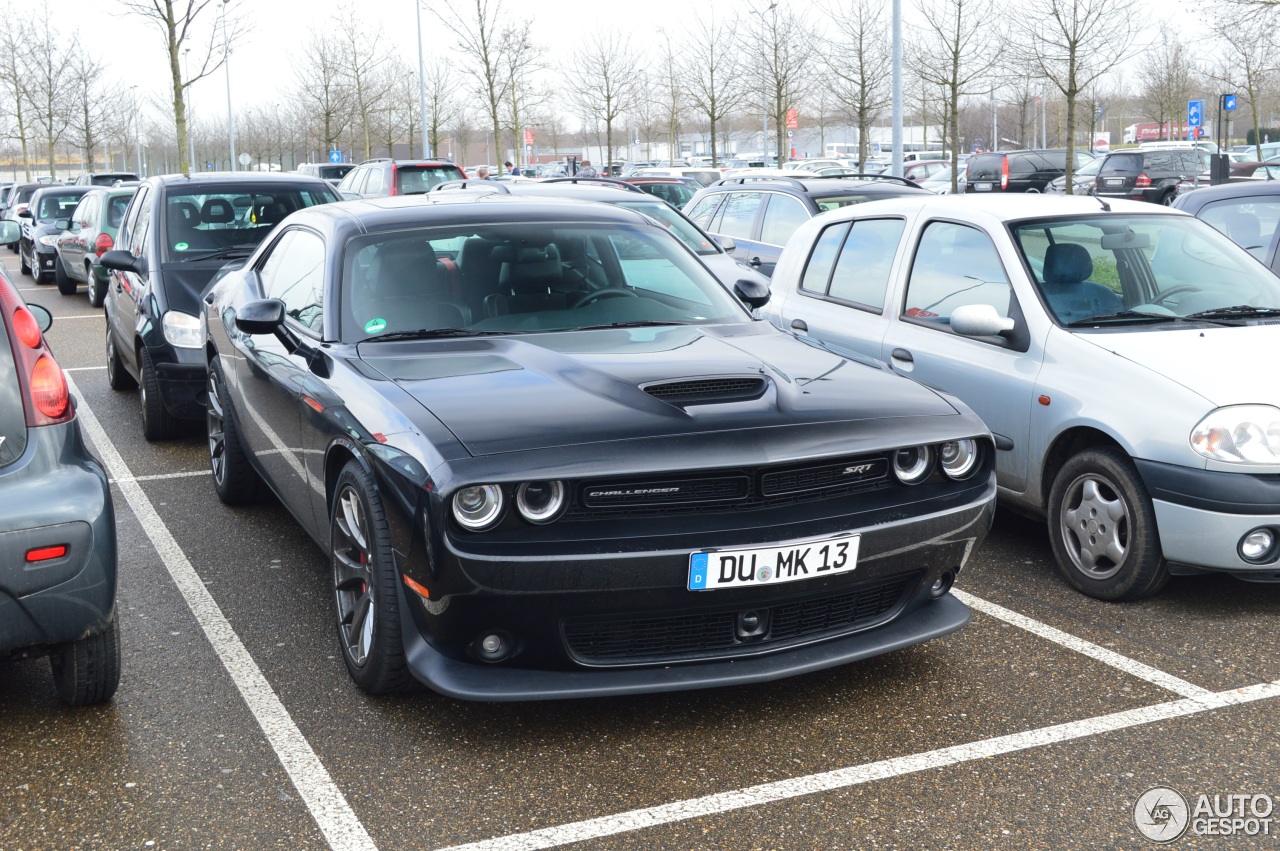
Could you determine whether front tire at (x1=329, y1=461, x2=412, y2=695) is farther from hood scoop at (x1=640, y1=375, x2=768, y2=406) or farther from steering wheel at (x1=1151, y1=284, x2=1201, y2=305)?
steering wheel at (x1=1151, y1=284, x2=1201, y2=305)

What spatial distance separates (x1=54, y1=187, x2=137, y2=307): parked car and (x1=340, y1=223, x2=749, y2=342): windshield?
1114 cm

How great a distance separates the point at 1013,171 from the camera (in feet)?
99.2

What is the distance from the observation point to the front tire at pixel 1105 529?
4.64m

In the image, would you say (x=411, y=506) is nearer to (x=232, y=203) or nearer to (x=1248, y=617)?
(x=1248, y=617)

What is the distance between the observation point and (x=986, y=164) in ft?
99.2

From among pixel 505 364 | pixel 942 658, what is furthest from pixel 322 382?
pixel 942 658

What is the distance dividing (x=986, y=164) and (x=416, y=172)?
15.1 meters

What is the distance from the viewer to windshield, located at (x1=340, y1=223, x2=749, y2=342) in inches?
182

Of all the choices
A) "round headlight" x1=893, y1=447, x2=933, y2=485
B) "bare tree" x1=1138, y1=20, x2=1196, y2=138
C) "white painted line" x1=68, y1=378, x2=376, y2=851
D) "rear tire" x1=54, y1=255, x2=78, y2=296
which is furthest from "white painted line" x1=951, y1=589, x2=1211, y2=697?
"bare tree" x1=1138, y1=20, x2=1196, y2=138

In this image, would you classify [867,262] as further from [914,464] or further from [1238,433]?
[914,464]

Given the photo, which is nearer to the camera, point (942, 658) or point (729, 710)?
point (729, 710)

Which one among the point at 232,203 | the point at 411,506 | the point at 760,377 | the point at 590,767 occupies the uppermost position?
the point at 232,203

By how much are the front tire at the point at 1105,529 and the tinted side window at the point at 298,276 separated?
296 centimetres

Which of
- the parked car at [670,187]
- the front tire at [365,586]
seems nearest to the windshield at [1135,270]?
the front tire at [365,586]
